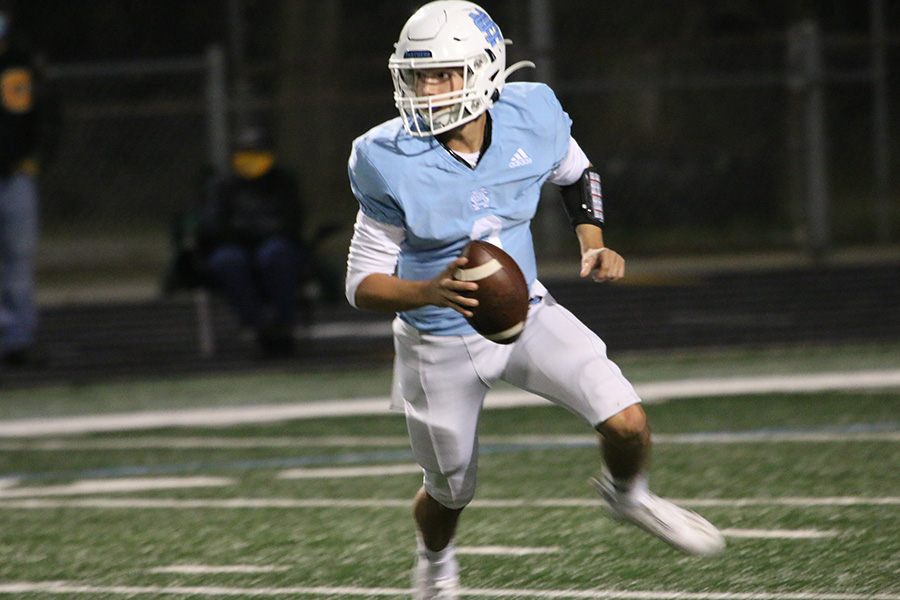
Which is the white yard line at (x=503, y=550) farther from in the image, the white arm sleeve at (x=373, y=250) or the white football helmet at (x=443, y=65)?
the white football helmet at (x=443, y=65)

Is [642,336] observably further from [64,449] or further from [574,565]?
[574,565]

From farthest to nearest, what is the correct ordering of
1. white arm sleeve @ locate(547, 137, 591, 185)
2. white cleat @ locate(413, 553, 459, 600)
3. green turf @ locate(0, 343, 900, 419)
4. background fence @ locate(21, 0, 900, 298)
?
background fence @ locate(21, 0, 900, 298), green turf @ locate(0, 343, 900, 419), white arm sleeve @ locate(547, 137, 591, 185), white cleat @ locate(413, 553, 459, 600)

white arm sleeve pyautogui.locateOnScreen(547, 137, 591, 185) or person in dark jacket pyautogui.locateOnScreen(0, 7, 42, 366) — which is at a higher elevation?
white arm sleeve pyautogui.locateOnScreen(547, 137, 591, 185)

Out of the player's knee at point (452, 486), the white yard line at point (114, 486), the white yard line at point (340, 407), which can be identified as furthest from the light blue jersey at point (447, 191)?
the white yard line at point (340, 407)

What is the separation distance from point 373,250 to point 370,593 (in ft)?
3.30

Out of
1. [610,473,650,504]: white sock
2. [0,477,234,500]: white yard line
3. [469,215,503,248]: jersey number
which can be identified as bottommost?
[0,477,234,500]: white yard line

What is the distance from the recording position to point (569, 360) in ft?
13.4

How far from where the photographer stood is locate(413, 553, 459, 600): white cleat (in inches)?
166

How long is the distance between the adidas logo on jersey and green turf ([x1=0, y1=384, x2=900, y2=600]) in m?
1.19

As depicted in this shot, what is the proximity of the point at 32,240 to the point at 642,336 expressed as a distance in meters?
3.90

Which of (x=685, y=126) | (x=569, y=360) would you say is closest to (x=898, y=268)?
(x=685, y=126)

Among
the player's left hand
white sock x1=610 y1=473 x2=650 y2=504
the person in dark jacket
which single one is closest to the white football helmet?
the player's left hand

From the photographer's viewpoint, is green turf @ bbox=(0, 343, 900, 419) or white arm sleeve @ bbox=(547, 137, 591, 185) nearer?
white arm sleeve @ bbox=(547, 137, 591, 185)

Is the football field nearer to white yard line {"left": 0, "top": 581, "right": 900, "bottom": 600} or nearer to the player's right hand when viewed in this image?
white yard line {"left": 0, "top": 581, "right": 900, "bottom": 600}
